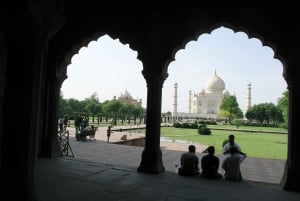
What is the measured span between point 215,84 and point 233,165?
300 ft

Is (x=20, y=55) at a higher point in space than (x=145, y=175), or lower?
higher

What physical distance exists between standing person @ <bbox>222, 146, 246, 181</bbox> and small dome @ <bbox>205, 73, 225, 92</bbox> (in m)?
90.8

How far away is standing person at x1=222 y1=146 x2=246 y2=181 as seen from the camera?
7.02 metres

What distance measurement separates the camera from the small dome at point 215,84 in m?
96.2

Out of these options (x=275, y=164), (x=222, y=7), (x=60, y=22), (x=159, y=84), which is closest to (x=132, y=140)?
(x=275, y=164)

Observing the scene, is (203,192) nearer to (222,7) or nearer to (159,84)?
(159,84)

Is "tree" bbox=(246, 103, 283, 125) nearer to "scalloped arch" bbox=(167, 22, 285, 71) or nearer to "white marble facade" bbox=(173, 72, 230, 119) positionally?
"white marble facade" bbox=(173, 72, 230, 119)

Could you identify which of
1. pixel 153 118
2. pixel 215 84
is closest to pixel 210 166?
pixel 153 118

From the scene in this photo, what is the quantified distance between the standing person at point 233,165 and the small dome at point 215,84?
90.8 m

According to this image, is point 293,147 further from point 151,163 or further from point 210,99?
point 210,99

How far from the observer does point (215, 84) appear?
96.3 metres

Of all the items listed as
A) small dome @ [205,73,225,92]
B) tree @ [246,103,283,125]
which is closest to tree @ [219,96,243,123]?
tree @ [246,103,283,125]

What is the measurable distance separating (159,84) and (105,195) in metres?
3.28

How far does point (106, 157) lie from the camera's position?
11.3 m
